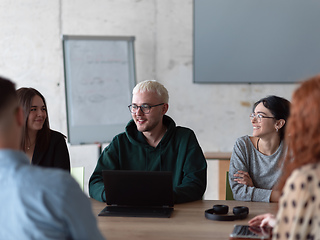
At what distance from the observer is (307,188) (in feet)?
3.84

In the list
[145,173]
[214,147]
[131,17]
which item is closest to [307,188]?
[145,173]

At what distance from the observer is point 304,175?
1.18 meters

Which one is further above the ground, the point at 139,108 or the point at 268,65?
the point at 268,65

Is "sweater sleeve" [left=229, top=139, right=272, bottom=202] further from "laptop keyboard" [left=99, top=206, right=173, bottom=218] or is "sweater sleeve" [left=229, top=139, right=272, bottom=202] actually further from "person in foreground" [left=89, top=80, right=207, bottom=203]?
"laptop keyboard" [left=99, top=206, right=173, bottom=218]

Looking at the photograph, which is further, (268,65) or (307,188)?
(268,65)

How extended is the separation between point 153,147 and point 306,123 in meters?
1.50

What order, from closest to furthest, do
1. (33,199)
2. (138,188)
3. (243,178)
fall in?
1. (33,199)
2. (138,188)
3. (243,178)

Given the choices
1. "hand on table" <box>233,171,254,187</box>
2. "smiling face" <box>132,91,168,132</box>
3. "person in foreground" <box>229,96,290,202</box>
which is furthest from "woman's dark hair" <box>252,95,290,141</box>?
"smiling face" <box>132,91,168,132</box>

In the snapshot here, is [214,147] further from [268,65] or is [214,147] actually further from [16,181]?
[16,181]

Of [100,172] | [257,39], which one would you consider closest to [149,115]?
[100,172]

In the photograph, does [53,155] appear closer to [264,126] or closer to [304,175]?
[264,126]

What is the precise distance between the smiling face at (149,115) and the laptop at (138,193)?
624 mm

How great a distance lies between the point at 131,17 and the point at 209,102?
4.02 ft

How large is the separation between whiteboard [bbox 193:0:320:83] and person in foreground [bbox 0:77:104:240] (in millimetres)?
3464
